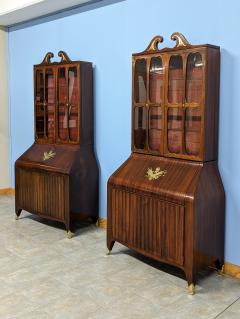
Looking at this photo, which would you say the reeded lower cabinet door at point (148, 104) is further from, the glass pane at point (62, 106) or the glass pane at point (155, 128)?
the glass pane at point (62, 106)

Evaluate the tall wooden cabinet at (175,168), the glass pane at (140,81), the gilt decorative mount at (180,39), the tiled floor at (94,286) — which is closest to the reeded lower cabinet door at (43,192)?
the tiled floor at (94,286)

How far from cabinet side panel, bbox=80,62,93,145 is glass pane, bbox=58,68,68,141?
20 centimetres

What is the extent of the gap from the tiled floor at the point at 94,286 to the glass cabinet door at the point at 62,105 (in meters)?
1.16

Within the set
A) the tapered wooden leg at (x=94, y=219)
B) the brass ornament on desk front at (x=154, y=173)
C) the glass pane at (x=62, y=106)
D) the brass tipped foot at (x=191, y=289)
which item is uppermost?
the glass pane at (x=62, y=106)

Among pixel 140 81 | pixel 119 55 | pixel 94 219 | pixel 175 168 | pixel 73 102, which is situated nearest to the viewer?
pixel 175 168

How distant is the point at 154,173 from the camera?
10.7 feet

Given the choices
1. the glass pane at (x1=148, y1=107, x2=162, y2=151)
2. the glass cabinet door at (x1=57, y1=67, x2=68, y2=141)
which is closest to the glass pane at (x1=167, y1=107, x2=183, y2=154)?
the glass pane at (x1=148, y1=107, x2=162, y2=151)

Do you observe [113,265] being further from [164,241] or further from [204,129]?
[204,129]

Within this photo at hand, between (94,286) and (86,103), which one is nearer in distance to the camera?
(94,286)

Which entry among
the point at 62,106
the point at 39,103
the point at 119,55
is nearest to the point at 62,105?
the point at 62,106

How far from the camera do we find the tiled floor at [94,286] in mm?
2697

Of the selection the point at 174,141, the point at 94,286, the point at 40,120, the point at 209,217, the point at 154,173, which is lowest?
the point at 94,286

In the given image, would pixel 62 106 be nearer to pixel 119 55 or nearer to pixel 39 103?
A: pixel 39 103

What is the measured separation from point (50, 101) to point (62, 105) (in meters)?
0.22
